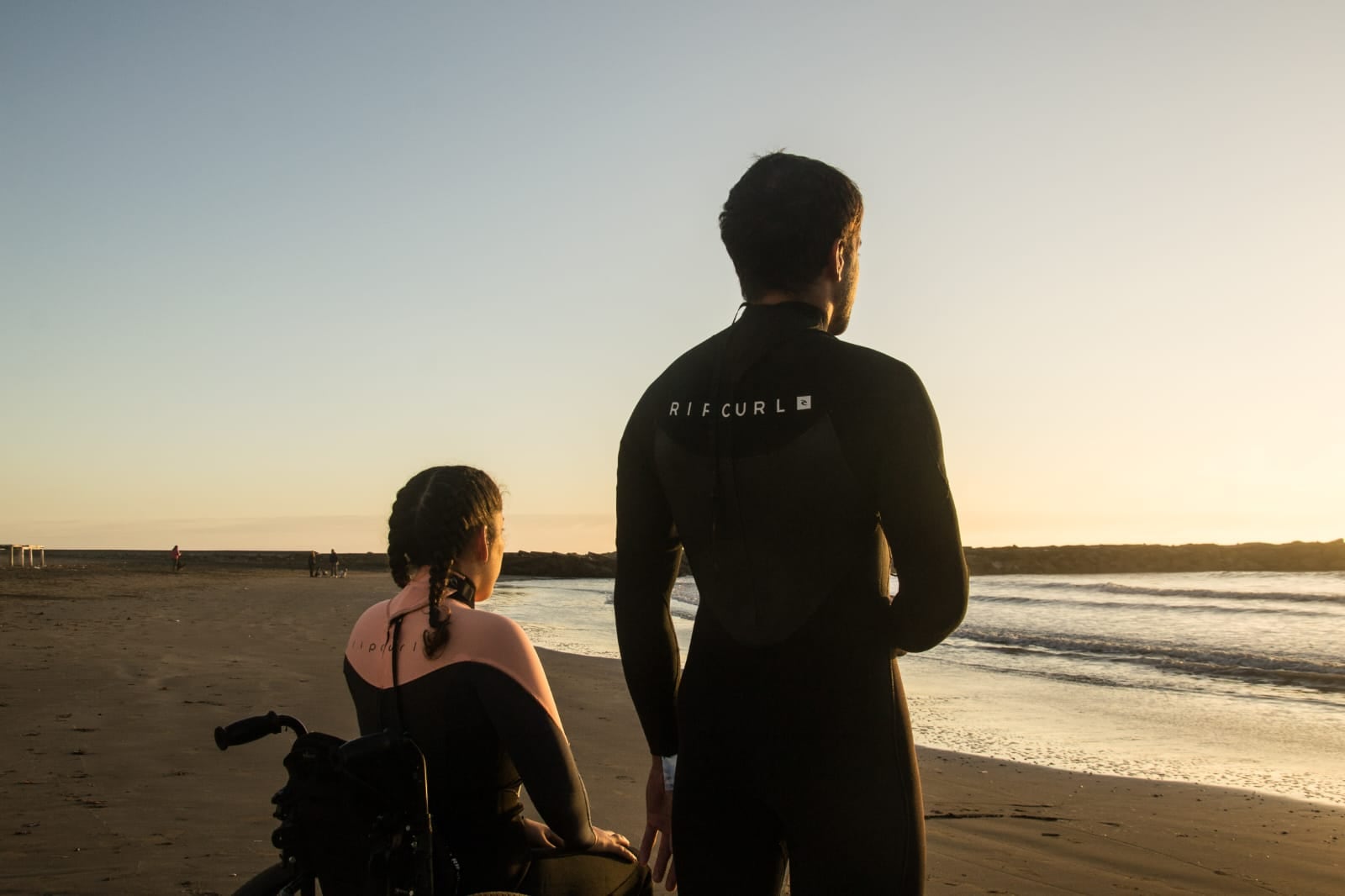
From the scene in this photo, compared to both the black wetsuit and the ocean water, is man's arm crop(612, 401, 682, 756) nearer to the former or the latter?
the black wetsuit

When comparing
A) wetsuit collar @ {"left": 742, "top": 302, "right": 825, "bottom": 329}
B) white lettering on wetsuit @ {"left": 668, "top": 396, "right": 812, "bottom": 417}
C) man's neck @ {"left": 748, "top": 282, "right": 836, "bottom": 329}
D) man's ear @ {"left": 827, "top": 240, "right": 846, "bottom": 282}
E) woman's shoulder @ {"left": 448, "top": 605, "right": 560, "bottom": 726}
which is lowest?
woman's shoulder @ {"left": 448, "top": 605, "right": 560, "bottom": 726}

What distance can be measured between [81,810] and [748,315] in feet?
16.1

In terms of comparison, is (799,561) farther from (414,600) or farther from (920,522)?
(414,600)

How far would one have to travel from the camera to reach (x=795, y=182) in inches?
76.9

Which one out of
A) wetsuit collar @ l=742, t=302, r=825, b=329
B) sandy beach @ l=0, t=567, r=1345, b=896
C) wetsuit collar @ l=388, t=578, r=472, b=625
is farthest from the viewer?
sandy beach @ l=0, t=567, r=1345, b=896

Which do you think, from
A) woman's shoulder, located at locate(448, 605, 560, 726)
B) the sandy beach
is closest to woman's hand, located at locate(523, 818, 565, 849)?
woman's shoulder, located at locate(448, 605, 560, 726)

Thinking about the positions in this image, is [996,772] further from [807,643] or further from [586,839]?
[807,643]

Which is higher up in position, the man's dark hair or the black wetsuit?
the man's dark hair

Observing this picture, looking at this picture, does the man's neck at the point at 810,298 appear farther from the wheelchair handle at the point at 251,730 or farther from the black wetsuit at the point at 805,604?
the wheelchair handle at the point at 251,730

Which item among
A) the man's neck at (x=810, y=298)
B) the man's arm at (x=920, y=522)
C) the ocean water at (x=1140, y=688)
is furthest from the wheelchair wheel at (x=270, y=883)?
the ocean water at (x=1140, y=688)

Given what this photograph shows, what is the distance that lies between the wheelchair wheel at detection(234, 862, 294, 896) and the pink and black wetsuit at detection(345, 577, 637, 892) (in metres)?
0.35

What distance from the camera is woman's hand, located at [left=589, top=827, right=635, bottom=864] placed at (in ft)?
8.38

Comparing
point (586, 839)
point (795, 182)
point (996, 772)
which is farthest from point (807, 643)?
point (996, 772)

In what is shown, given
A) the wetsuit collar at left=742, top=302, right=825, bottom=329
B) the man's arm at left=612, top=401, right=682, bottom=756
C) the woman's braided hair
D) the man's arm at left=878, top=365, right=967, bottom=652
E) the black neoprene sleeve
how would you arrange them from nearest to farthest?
the man's arm at left=878, top=365, right=967, bottom=652 → the wetsuit collar at left=742, top=302, right=825, bottom=329 → the man's arm at left=612, top=401, right=682, bottom=756 → the black neoprene sleeve → the woman's braided hair
